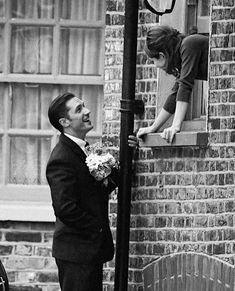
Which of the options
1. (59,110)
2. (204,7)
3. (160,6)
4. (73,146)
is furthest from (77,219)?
(204,7)

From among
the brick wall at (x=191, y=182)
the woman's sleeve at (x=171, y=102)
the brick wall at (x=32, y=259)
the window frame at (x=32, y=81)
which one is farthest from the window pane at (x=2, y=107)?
the woman's sleeve at (x=171, y=102)

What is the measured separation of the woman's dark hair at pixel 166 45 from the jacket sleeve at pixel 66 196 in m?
1.19

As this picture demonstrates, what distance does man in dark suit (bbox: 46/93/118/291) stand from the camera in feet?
38.0

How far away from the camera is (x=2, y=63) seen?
13391 millimetres

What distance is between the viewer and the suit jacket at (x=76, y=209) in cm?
1155

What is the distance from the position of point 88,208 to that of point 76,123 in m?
0.69

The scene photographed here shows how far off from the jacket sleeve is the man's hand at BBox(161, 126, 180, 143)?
0.90 m

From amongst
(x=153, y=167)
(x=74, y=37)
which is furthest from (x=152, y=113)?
(x=74, y=37)

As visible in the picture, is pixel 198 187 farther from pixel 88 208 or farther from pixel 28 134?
pixel 28 134

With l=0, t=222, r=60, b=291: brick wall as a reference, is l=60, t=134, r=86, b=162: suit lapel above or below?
above

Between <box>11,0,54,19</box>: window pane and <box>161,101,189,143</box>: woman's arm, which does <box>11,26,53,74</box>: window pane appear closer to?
<box>11,0,54,19</box>: window pane

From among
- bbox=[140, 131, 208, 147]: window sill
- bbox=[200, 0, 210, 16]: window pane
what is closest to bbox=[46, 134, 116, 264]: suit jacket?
bbox=[140, 131, 208, 147]: window sill

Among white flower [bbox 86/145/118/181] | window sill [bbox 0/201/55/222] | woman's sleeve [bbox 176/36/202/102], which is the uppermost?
woman's sleeve [bbox 176/36/202/102]

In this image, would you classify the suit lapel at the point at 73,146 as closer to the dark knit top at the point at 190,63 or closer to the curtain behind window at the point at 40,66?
the dark knit top at the point at 190,63
